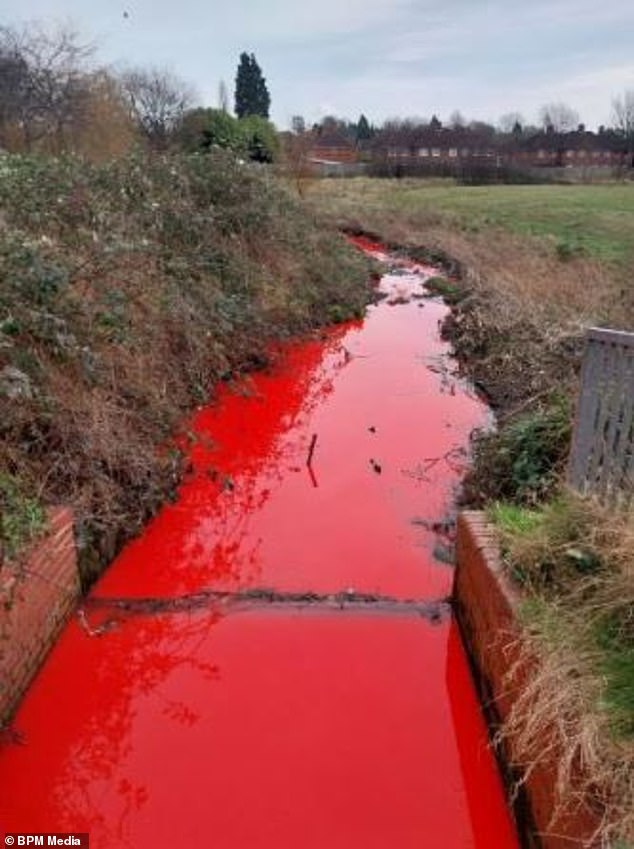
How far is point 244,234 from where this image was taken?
10.1 metres

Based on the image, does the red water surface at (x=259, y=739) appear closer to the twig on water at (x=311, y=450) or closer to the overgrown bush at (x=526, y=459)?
the overgrown bush at (x=526, y=459)

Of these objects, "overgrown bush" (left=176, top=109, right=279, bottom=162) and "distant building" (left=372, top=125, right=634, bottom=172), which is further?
"distant building" (left=372, top=125, right=634, bottom=172)

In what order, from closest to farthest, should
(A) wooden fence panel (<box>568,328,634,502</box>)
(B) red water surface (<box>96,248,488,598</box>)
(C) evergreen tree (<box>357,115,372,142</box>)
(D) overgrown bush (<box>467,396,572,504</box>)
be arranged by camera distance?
1. (A) wooden fence panel (<box>568,328,634,502</box>)
2. (B) red water surface (<box>96,248,488,598</box>)
3. (D) overgrown bush (<box>467,396,572,504</box>)
4. (C) evergreen tree (<box>357,115,372,142</box>)

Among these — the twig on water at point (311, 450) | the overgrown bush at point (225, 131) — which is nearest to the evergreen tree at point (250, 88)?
the overgrown bush at point (225, 131)

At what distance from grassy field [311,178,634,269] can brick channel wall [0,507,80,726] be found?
42.3 feet

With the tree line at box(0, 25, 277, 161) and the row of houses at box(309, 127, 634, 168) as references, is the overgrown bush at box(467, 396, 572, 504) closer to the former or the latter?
the tree line at box(0, 25, 277, 161)

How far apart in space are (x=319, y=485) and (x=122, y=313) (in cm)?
204

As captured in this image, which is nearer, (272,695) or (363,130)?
(272,695)

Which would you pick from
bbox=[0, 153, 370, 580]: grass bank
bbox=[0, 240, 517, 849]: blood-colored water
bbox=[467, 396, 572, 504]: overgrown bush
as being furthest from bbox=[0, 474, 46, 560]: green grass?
bbox=[467, 396, 572, 504]: overgrown bush

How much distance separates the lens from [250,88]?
192ft

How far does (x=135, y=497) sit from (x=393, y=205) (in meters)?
25.7

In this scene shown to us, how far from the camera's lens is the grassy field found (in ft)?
62.5

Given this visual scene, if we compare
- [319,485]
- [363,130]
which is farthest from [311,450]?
→ [363,130]

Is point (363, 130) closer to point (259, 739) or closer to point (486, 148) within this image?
point (486, 148)
